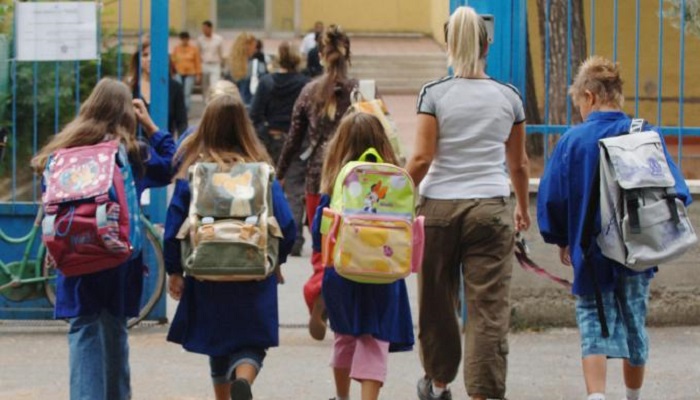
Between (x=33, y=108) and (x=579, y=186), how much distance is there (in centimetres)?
379

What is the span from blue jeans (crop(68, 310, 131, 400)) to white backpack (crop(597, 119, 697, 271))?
6.95 ft

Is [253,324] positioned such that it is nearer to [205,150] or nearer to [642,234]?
[205,150]

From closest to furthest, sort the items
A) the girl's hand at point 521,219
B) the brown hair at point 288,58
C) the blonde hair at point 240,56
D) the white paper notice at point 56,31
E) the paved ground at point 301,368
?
the girl's hand at point 521,219 → the paved ground at point 301,368 → the white paper notice at point 56,31 → the brown hair at point 288,58 → the blonde hair at point 240,56

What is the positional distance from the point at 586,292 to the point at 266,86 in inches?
242

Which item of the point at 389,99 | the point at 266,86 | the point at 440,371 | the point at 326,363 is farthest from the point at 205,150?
the point at 389,99

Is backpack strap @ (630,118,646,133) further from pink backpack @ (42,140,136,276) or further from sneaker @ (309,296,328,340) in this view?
sneaker @ (309,296,328,340)

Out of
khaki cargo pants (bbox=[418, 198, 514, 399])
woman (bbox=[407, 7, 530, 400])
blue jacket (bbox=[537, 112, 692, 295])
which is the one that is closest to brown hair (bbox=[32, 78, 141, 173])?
woman (bbox=[407, 7, 530, 400])

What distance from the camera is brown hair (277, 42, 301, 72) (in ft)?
39.2

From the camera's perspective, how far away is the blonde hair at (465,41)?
6.61m

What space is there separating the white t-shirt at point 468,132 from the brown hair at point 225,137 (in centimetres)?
80

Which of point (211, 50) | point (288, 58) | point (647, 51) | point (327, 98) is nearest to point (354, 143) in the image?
point (327, 98)

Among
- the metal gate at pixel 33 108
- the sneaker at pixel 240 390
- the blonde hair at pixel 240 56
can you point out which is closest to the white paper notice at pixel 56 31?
the metal gate at pixel 33 108

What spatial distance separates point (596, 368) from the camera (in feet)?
20.9

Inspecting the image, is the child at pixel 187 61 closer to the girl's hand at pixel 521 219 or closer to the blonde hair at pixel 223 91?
the blonde hair at pixel 223 91
